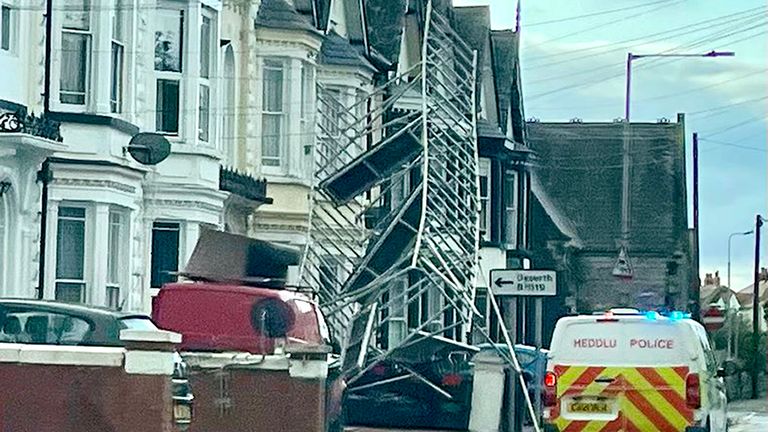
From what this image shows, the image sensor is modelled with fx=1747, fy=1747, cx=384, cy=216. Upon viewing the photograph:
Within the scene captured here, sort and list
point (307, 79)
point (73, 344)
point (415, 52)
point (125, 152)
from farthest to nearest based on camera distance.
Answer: point (415, 52) < point (307, 79) < point (125, 152) < point (73, 344)

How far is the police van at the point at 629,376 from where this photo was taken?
19036mm

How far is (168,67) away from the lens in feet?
88.0

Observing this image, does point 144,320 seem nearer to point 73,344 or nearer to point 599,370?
point 73,344

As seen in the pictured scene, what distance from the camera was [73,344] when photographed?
49.8ft

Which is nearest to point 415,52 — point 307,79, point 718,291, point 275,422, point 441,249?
point 307,79

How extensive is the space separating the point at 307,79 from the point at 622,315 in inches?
543

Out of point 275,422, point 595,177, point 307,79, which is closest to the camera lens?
point 275,422

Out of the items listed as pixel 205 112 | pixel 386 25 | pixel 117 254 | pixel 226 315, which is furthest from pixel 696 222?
pixel 226 315

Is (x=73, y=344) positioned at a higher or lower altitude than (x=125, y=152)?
lower

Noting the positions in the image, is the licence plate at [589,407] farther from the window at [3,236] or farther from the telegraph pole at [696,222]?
the telegraph pole at [696,222]

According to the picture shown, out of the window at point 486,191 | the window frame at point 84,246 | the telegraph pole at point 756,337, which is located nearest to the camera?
the window frame at point 84,246

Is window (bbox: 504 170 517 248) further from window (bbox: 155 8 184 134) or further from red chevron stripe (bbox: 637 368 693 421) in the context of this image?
red chevron stripe (bbox: 637 368 693 421)

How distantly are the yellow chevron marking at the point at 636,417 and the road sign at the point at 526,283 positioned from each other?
8.35 feet

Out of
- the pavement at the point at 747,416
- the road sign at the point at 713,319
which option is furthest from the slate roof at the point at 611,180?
the road sign at the point at 713,319
